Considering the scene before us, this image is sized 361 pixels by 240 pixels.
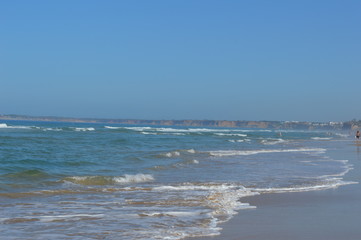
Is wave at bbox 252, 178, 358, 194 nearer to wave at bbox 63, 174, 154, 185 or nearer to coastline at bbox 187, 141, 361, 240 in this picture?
coastline at bbox 187, 141, 361, 240

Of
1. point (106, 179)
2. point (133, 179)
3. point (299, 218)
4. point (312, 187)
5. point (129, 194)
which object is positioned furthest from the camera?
point (133, 179)

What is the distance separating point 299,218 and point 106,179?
22.9ft

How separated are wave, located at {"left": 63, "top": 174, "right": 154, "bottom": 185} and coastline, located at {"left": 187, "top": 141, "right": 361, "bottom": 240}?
434cm

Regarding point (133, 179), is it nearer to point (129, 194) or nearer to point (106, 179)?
point (106, 179)

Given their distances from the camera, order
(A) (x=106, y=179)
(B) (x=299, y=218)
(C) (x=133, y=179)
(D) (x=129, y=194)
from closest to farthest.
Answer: (B) (x=299, y=218), (D) (x=129, y=194), (A) (x=106, y=179), (C) (x=133, y=179)

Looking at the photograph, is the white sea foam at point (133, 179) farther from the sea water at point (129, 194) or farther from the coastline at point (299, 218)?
the coastline at point (299, 218)

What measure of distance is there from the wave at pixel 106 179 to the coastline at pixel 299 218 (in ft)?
14.2

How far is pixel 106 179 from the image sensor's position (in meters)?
13.9

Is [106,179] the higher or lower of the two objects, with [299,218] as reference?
lower

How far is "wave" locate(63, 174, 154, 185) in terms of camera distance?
532 inches

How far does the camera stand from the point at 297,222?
7.86 m

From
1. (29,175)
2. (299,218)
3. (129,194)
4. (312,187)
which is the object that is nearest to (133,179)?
(129,194)

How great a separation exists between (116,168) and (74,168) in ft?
4.91

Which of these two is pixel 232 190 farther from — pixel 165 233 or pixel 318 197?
pixel 165 233
